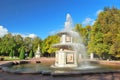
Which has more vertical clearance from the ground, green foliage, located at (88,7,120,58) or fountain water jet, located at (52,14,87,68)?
green foliage, located at (88,7,120,58)

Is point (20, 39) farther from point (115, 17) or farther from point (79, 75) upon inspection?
point (79, 75)

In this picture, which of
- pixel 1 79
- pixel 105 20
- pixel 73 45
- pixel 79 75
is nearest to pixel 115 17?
pixel 105 20

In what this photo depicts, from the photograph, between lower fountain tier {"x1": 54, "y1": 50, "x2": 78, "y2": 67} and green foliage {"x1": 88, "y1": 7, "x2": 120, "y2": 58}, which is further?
green foliage {"x1": 88, "y1": 7, "x2": 120, "y2": 58}

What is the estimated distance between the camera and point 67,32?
78.4ft

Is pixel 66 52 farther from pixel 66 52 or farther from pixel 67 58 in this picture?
pixel 67 58

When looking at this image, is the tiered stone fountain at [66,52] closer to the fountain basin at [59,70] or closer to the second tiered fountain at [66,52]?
the second tiered fountain at [66,52]

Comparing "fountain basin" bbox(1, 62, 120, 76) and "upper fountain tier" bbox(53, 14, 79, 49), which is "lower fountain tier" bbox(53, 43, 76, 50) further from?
"fountain basin" bbox(1, 62, 120, 76)

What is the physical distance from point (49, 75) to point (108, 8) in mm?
34594

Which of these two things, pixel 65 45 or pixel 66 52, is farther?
pixel 65 45

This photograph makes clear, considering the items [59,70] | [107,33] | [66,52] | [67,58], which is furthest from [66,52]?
[107,33]

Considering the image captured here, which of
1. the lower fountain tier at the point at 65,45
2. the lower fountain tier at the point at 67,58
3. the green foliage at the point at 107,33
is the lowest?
the lower fountain tier at the point at 67,58

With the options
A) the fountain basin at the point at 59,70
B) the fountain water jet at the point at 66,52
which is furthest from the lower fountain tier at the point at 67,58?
the fountain basin at the point at 59,70

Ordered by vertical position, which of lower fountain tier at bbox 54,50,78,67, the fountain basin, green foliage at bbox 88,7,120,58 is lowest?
the fountain basin

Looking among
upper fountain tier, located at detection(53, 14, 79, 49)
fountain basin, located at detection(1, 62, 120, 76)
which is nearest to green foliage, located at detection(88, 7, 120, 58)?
upper fountain tier, located at detection(53, 14, 79, 49)
